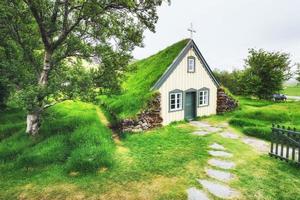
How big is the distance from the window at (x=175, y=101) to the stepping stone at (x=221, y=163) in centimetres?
728

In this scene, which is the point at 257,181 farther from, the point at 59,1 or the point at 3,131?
the point at 3,131

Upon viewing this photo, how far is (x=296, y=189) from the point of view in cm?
678

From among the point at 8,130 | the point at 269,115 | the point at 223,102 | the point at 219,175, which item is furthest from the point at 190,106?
the point at 8,130

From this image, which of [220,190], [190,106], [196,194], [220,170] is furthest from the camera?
[190,106]

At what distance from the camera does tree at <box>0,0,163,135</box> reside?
9531 millimetres

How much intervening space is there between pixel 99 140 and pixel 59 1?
6.74 meters

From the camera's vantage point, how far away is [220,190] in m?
6.76

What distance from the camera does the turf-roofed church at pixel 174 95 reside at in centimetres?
1432

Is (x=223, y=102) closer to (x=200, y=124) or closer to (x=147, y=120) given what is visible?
(x=200, y=124)

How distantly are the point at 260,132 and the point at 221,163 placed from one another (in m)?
5.28

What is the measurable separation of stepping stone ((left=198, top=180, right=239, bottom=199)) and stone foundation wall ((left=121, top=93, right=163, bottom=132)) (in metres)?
6.99

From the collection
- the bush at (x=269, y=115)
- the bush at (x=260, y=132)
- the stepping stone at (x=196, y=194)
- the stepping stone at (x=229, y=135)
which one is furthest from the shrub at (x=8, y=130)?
the bush at (x=269, y=115)

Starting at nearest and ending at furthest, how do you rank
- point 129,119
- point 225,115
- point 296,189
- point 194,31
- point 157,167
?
point 296,189 → point 157,167 → point 129,119 → point 194,31 → point 225,115

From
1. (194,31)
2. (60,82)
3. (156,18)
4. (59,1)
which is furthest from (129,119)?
(194,31)
